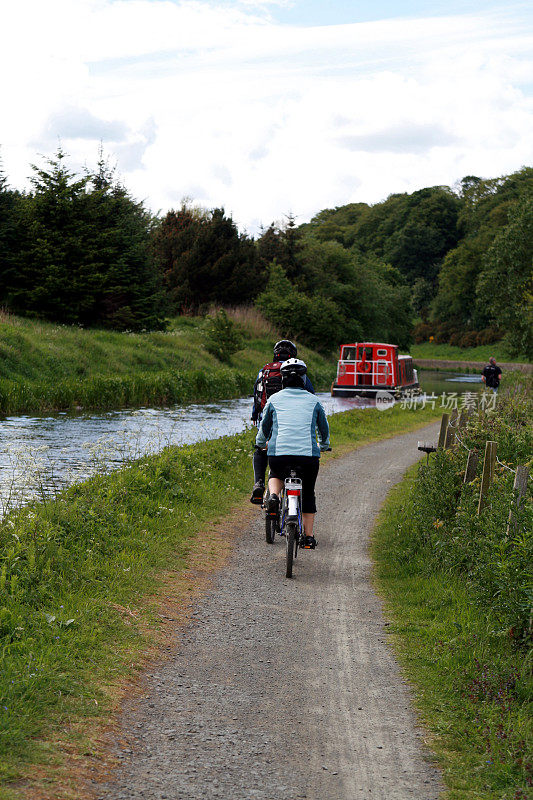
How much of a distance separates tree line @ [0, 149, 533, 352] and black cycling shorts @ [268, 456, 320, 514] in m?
27.7

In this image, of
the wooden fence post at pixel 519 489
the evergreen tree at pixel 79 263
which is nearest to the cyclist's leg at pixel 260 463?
the wooden fence post at pixel 519 489

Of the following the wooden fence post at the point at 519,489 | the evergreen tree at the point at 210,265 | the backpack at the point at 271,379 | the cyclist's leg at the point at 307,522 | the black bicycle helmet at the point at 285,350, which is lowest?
the cyclist's leg at the point at 307,522

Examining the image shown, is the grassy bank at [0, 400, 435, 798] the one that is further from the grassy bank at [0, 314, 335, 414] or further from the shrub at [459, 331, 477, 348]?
the shrub at [459, 331, 477, 348]

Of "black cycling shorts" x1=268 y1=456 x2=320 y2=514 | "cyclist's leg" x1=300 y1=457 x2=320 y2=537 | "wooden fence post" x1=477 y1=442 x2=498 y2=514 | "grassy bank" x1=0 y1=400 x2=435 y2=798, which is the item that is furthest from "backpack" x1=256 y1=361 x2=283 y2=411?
"wooden fence post" x1=477 y1=442 x2=498 y2=514

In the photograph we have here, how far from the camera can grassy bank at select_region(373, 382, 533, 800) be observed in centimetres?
435

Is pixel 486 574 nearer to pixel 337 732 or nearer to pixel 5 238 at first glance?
pixel 337 732

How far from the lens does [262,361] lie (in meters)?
43.5

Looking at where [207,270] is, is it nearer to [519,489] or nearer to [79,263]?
[79,263]

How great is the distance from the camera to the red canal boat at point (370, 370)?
125 ft

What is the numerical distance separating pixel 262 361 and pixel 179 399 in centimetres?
1361

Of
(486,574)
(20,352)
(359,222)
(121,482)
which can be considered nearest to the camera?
(486,574)

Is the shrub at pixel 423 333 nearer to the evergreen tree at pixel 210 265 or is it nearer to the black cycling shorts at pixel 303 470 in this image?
the evergreen tree at pixel 210 265

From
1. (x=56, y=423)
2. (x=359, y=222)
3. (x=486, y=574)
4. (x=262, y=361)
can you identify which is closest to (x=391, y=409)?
(x=262, y=361)

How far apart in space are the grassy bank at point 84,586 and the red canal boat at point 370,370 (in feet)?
84.3
